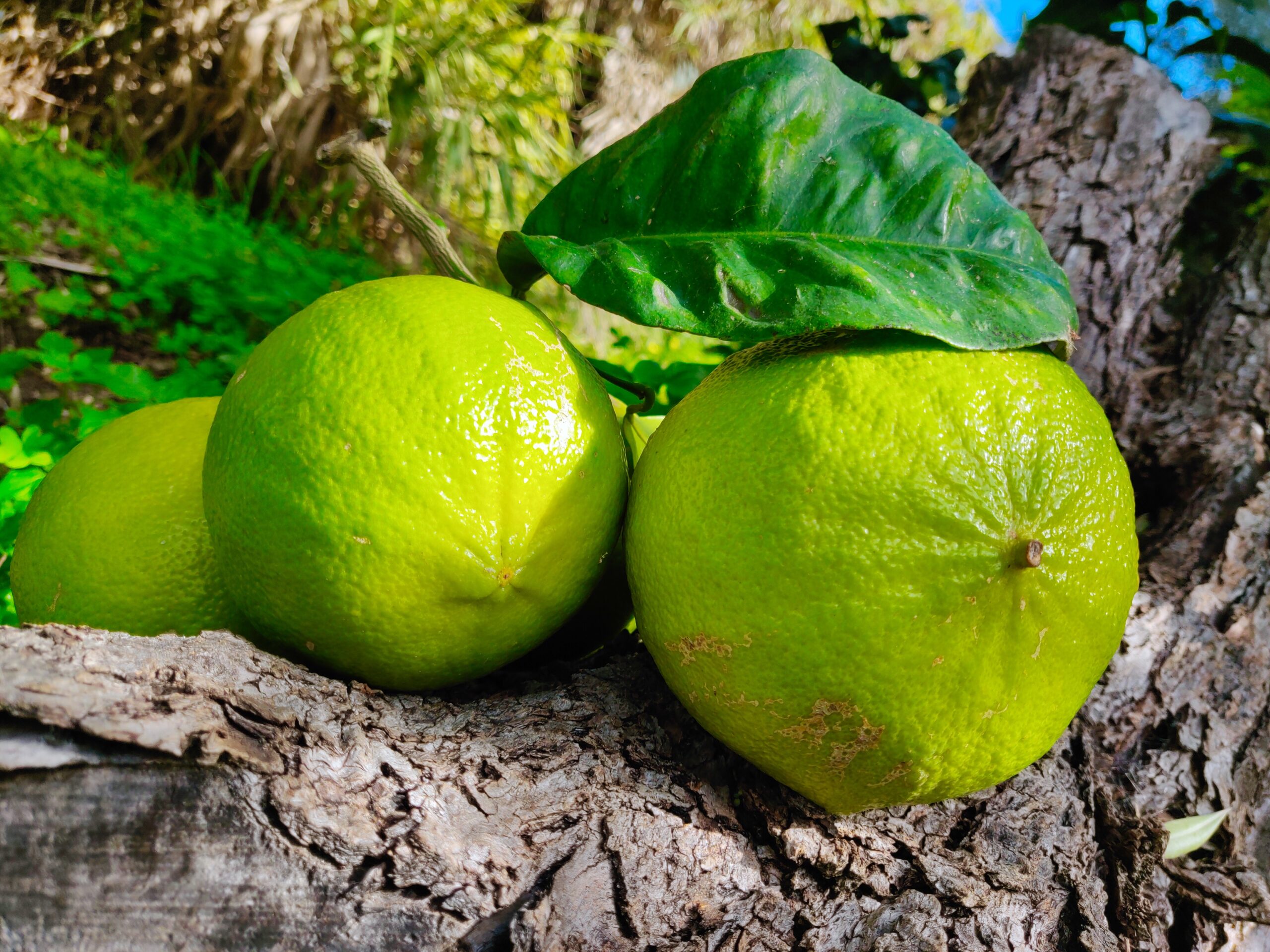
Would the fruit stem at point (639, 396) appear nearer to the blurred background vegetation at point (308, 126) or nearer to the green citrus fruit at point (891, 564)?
the green citrus fruit at point (891, 564)

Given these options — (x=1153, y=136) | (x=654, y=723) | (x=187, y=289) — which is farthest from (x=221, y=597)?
(x=187, y=289)

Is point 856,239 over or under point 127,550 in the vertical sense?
over

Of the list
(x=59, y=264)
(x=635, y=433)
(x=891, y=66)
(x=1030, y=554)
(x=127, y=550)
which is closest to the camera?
(x=1030, y=554)

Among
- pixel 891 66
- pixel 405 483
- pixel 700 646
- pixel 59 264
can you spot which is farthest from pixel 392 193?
pixel 59 264

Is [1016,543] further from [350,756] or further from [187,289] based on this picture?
[187,289]

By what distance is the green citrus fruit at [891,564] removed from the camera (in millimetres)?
759

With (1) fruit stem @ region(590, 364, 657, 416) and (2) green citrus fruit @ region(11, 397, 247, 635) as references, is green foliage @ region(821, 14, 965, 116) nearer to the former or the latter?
(1) fruit stem @ region(590, 364, 657, 416)

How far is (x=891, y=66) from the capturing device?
2797 mm

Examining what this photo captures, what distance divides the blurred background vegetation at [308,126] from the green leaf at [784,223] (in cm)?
176

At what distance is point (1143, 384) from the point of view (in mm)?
1950

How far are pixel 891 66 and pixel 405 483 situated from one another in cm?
264

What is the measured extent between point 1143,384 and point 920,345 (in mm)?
1378

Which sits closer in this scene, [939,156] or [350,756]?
[350,756]

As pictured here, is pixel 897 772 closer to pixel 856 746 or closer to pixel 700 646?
pixel 856 746
